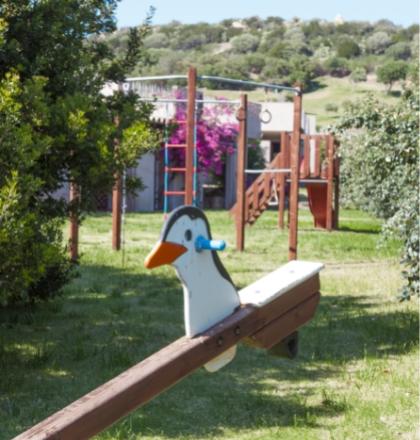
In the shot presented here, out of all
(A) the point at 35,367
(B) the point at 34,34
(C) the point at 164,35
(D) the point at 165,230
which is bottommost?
(A) the point at 35,367

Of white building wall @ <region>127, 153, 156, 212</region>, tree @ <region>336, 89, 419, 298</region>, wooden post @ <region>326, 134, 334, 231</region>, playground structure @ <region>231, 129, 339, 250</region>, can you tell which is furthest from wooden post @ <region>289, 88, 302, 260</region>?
white building wall @ <region>127, 153, 156, 212</region>

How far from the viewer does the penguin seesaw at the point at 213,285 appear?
2.08 m

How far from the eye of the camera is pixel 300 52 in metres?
133

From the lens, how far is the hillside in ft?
362

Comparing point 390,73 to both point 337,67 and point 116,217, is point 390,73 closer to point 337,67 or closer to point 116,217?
point 337,67

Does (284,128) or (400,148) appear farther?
(284,128)

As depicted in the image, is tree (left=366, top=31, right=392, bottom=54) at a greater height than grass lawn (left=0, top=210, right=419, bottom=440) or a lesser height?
greater

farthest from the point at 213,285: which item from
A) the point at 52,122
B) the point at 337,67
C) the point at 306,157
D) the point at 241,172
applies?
the point at 337,67

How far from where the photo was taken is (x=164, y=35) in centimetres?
13875

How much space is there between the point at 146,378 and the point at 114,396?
3.5 inches

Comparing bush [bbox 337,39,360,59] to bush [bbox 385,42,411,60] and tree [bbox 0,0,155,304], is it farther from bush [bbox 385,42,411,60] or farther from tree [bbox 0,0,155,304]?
tree [bbox 0,0,155,304]

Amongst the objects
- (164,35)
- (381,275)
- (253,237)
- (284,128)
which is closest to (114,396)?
(381,275)

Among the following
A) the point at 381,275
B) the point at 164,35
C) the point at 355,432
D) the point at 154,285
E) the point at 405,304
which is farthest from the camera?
the point at 164,35

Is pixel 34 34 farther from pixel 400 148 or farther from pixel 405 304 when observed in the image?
pixel 405 304
